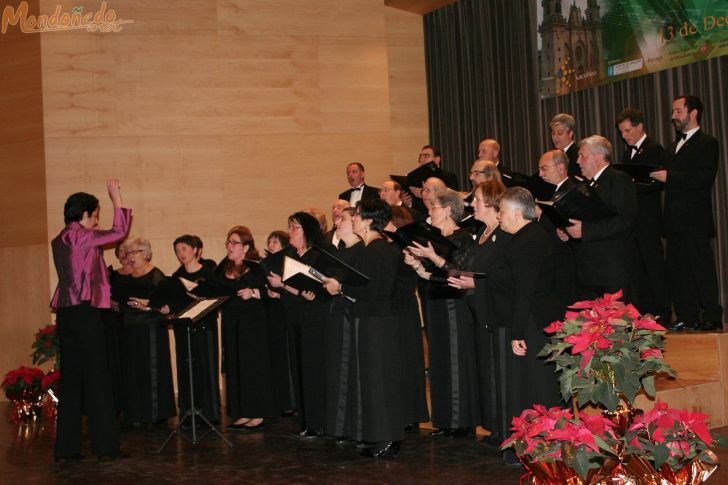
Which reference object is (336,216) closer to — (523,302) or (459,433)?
(459,433)

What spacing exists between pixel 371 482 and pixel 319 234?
2181 mm

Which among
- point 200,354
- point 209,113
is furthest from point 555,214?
point 209,113

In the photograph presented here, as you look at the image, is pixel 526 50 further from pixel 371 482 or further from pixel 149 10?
pixel 371 482

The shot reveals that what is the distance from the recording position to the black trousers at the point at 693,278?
20.1 feet

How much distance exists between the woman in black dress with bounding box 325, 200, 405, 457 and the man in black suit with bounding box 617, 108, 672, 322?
6.60 feet

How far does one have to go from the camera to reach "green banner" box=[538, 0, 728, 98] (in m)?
7.23

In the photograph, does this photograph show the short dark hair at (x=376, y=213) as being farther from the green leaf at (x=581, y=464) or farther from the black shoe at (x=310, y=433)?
the green leaf at (x=581, y=464)

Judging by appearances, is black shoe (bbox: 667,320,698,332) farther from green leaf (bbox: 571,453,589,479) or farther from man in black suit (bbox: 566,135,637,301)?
green leaf (bbox: 571,453,589,479)

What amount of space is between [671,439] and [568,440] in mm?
390

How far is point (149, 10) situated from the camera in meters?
9.44

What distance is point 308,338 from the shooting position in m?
6.48

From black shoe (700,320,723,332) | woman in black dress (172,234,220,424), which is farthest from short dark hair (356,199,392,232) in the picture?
black shoe (700,320,723,332)

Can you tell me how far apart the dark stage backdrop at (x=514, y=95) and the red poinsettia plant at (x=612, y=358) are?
420 cm

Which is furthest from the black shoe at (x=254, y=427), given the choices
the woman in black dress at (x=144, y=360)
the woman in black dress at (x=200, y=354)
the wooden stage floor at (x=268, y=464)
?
the woman in black dress at (x=144, y=360)
